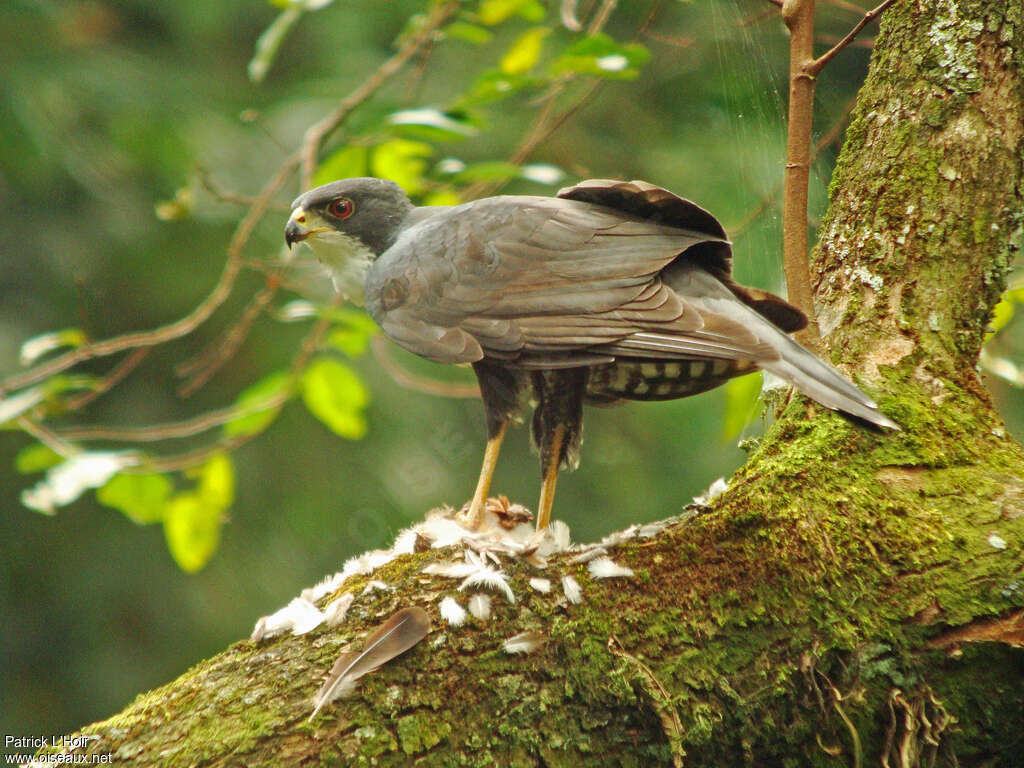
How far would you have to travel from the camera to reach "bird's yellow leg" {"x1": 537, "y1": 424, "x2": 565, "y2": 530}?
305cm

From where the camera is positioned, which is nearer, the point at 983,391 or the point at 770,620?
the point at 770,620

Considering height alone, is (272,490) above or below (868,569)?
below

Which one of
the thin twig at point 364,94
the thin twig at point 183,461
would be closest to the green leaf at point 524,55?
the thin twig at point 364,94

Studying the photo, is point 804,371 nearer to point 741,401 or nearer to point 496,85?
point 741,401

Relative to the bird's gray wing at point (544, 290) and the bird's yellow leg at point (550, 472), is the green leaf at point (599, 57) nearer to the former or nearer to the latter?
the bird's gray wing at point (544, 290)

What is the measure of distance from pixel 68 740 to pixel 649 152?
4.65 meters

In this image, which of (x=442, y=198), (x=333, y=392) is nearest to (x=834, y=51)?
(x=442, y=198)

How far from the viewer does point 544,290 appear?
2.70m

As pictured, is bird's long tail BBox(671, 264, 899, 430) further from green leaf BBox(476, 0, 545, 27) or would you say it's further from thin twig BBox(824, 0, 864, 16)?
green leaf BBox(476, 0, 545, 27)

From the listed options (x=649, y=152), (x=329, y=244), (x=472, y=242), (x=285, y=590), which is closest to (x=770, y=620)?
(x=472, y=242)

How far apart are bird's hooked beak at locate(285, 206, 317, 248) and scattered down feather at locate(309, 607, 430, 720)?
64.4 inches

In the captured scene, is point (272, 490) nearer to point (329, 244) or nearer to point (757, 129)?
point (329, 244)

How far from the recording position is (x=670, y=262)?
2641mm

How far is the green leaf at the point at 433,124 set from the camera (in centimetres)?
334
